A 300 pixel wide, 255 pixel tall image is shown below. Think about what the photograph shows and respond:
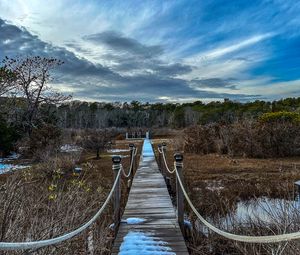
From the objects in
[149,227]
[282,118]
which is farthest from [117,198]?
[282,118]

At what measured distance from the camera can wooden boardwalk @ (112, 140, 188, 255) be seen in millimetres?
4875

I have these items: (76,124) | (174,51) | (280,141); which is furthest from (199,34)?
(76,124)

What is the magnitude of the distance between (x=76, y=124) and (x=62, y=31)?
5030 centimetres

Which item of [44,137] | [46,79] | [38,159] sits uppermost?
[46,79]

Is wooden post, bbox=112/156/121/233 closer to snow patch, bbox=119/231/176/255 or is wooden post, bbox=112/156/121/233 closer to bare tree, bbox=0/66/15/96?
snow patch, bbox=119/231/176/255

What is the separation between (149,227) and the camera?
5.87 m

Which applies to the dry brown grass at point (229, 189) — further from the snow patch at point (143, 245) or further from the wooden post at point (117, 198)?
the wooden post at point (117, 198)

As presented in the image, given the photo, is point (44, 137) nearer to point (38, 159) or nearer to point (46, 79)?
point (38, 159)

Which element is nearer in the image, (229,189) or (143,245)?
(143,245)

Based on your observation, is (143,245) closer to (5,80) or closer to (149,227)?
(149,227)


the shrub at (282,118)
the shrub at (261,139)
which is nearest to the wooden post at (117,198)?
the shrub at (261,139)

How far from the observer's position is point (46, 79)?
84.1 feet

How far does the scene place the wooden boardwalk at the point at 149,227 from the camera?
192 inches

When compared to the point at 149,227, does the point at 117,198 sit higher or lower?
higher
